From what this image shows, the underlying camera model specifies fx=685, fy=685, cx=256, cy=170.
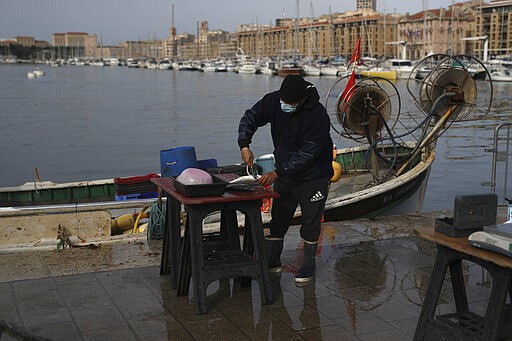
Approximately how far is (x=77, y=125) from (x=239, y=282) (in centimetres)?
4134

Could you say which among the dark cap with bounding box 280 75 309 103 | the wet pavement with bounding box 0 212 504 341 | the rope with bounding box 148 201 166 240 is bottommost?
the wet pavement with bounding box 0 212 504 341

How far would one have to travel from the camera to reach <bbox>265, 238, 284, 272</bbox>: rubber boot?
21.4 feet

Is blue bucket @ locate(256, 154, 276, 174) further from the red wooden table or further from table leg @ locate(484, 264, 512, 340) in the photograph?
table leg @ locate(484, 264, 512, 340)

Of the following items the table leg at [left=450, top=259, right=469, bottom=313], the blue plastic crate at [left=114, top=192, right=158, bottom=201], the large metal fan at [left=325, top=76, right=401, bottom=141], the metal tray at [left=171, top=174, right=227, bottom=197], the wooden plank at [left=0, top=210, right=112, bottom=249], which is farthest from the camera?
the blue plastic crate at [left=114, top=192, right=158, bottom=201]

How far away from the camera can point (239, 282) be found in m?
6.29

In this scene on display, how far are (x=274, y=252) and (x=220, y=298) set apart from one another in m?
0.84

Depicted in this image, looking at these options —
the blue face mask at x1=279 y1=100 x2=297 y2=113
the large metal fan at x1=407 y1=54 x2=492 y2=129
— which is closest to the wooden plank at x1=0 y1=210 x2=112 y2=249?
the blue face mask at x1=279 y1=100 x2=297 y2=113

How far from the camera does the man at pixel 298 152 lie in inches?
232

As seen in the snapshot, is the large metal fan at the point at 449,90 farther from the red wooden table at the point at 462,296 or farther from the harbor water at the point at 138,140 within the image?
the harbor water at the point at 138,140

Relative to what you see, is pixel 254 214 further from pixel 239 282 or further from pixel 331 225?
pixel 331 225

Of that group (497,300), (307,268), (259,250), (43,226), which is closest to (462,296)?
(497,300)

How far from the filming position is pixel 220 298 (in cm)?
598

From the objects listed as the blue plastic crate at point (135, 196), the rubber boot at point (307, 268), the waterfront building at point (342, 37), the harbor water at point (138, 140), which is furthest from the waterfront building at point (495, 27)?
the rubber boot at point (307, 268)

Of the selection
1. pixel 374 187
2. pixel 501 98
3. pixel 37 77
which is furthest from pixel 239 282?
pixel 37 77
